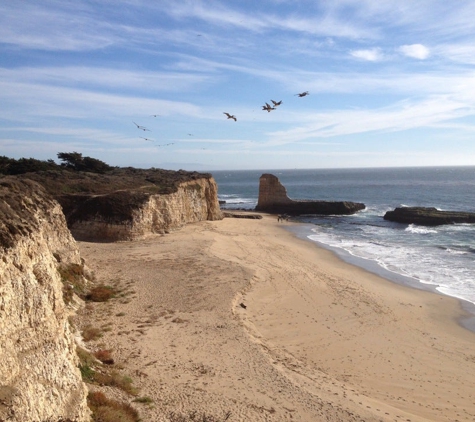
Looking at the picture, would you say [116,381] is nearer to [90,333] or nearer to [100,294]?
[90,333]

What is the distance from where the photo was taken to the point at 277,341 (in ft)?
45.7

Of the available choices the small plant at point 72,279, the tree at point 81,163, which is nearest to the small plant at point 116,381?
the small plant at point 72,279

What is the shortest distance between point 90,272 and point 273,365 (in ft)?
32.3

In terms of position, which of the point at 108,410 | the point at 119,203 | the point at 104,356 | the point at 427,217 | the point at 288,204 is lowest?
the point at 104,356

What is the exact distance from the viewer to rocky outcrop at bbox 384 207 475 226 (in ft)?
153

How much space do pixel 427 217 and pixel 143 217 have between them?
109ft

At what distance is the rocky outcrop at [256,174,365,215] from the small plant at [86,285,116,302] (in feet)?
145

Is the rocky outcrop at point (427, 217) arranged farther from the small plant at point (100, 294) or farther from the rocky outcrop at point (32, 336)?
the rocky outcrop at point (32, 336)

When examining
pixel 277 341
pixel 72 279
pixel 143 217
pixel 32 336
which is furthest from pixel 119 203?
pixel 32 336

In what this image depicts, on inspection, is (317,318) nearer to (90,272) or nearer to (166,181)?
(90,272)

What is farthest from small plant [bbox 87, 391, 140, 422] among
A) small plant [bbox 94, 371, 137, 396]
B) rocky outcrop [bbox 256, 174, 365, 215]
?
rocky outcrop [bbox 256, 174, 365, 215]

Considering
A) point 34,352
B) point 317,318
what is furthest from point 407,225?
point 34,352

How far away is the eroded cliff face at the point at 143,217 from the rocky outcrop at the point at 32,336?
19.1 m

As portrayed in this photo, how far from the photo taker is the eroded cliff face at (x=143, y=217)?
27672mm
